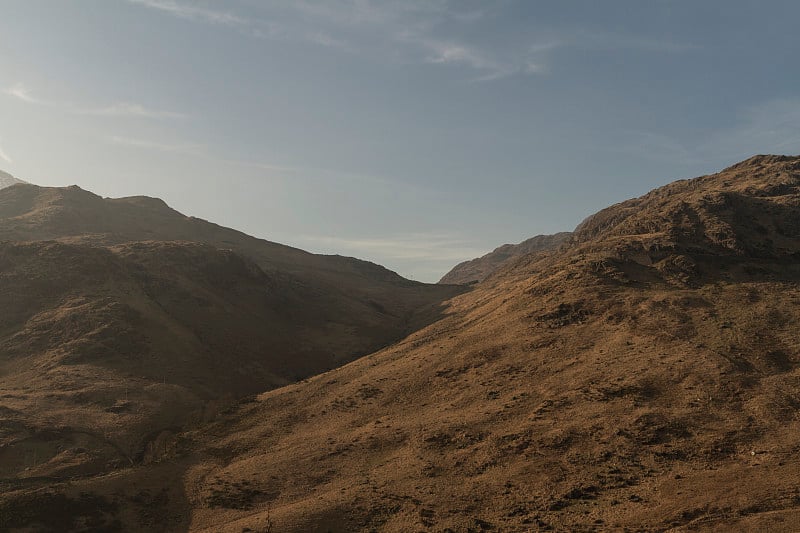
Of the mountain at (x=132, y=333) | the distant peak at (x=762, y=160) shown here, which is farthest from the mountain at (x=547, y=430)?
the distant peak at (x=762, y=160)

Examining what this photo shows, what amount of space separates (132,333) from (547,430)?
150ft

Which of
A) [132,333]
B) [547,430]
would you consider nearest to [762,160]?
[547,430]

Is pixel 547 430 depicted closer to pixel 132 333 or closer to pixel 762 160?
pixel 132 333

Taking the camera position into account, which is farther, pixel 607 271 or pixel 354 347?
pixel 354 347

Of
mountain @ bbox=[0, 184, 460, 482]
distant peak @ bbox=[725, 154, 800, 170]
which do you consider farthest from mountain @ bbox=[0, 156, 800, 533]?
distant peak @ bbox=[725, 154, 800, 170]

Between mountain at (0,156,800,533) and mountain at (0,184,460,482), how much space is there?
4832mm

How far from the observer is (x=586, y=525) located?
2138cm

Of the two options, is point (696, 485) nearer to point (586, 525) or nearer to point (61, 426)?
point (586, 525)

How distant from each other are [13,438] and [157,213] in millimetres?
115875

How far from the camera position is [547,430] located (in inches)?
1161

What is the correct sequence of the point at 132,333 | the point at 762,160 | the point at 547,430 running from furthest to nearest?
the point at 762,160 < the point at 132,333 < the point at 547,430

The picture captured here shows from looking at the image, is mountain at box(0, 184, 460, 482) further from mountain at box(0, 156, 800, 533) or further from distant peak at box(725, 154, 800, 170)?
distant peak at box(725, 154, 800, 170)

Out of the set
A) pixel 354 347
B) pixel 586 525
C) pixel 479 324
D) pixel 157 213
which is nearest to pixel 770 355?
pixel 586 525

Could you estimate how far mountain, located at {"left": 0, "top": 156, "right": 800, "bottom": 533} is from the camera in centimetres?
2353
